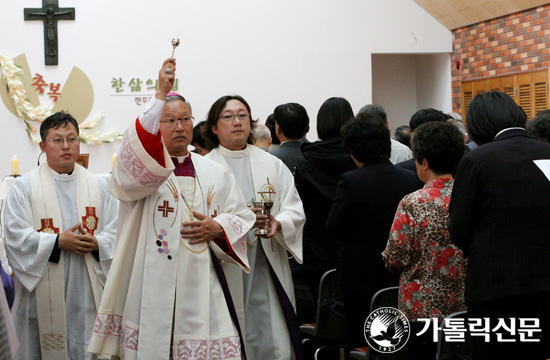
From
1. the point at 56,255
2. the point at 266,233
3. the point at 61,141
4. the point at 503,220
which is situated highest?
the point at 61,141

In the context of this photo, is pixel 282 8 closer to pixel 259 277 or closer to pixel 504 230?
pixel 259 277

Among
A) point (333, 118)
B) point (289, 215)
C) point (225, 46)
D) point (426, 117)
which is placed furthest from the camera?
point (225, 46)

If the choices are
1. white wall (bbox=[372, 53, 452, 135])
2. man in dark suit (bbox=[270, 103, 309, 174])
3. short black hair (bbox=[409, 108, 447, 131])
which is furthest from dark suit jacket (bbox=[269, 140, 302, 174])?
white wall (bbox=[372, 53, 452, 135])

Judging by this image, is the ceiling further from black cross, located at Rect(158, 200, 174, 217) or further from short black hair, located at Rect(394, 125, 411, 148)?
black cross, located at Rect(158, 200, 174, 217)

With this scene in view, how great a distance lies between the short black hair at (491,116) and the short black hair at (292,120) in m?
1.87

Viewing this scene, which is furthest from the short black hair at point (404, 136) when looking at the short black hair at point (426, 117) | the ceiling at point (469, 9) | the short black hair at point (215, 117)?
the ceiling at point (469, 9)

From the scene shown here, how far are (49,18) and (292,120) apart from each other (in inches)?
221

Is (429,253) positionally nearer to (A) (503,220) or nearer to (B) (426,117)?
(A) (503,220)

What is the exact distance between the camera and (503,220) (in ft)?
10.5

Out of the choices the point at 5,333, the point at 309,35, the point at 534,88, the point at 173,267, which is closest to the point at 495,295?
the point at 173,267

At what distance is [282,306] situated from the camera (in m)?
4.39

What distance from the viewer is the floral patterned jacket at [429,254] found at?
11.8ft

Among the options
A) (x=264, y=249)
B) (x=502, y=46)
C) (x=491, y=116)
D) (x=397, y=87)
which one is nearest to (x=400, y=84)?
(x=397, y=87)

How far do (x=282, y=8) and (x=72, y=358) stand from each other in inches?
262
